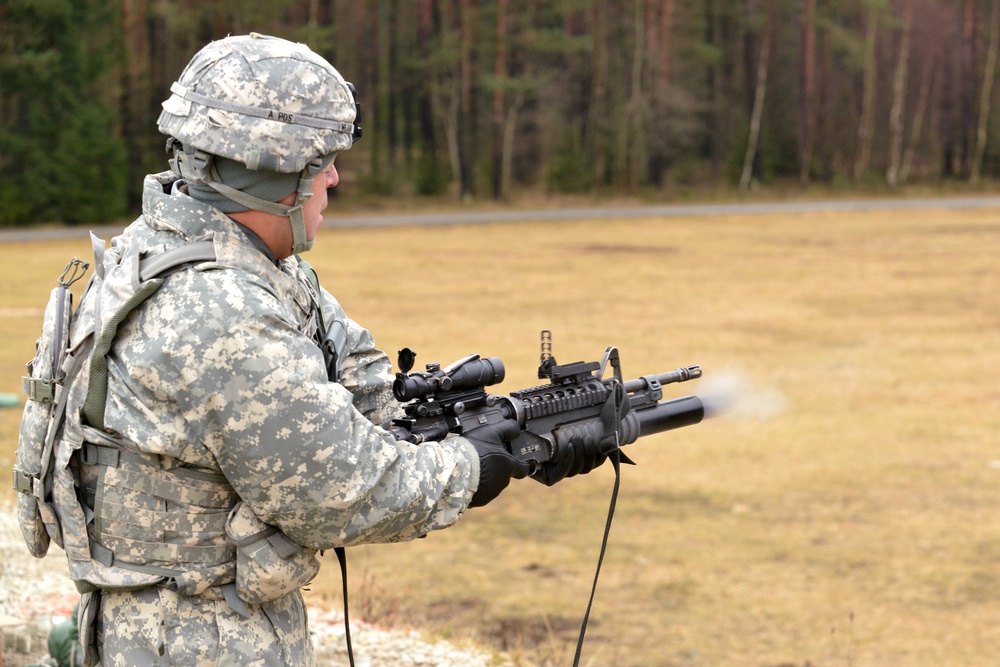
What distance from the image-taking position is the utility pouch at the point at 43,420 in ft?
8.24

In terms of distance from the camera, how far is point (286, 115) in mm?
2451

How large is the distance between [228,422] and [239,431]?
0.09 feet

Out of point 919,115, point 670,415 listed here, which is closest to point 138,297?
point 670,415

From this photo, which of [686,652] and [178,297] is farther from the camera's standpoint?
[686,652]

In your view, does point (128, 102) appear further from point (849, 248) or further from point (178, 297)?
Result: point (178, 297)

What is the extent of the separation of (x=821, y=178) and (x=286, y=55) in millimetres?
48835

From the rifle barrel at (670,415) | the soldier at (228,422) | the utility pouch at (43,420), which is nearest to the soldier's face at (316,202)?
the soldier at (228,422)

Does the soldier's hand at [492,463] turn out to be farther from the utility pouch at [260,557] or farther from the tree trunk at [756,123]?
the tree trunk at [756,123]

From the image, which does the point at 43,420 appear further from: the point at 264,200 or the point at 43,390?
the point at 264,200

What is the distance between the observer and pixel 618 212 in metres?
35.9

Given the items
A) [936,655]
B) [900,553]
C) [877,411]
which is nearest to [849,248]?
[877,411]

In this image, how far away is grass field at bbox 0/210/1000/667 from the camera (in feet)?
20.1

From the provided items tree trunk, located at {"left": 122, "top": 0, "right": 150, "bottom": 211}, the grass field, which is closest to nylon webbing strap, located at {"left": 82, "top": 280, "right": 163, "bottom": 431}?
the grass field

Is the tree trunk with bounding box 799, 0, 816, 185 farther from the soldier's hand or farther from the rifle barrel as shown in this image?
the soldier's hand
